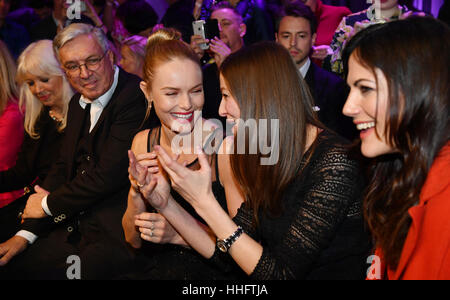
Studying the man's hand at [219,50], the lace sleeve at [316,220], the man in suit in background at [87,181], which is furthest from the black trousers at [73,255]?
the man's hand at [219,50]

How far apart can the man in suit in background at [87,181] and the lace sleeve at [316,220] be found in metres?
0.99

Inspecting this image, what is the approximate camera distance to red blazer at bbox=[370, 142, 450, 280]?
125 cm

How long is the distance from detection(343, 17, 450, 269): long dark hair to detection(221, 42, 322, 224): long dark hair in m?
0.30

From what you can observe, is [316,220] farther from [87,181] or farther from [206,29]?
[206,29]

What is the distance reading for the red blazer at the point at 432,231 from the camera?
1.25 metres

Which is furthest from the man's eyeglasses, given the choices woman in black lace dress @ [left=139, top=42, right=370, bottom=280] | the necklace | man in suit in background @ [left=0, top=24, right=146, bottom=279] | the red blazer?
the red blazer

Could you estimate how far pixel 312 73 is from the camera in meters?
3.05

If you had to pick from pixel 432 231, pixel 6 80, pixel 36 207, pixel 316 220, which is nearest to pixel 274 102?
pixel 316 220

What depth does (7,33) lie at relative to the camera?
191 inches

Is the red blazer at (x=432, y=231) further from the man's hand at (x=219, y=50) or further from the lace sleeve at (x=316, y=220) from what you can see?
the man's hand at (x=219, y=50)

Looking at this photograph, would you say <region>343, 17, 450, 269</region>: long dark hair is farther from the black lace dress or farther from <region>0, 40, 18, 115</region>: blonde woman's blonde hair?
<region>0, 40, 18, 115</region>: blonde woman's blonde hair

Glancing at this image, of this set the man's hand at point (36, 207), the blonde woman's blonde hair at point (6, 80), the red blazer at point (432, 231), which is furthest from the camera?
the blonde woman's blonde hair at point (6, 80)

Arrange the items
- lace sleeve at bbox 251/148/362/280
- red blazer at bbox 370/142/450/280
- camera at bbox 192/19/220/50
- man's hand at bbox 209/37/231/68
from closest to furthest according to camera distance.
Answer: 1. red blazer at bbox 370/142/450/280
2. lace sleeve at bbox 251/148/362/280
3. man's hand at bbox 209/37/231/68
4. camera at bbox 192/19/220/50

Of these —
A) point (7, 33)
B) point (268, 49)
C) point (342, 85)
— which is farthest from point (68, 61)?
point (7, 33)
